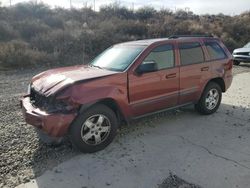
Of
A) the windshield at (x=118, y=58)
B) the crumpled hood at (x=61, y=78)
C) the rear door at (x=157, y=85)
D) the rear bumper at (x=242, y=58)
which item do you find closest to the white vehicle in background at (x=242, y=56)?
the rear bumper at (x=242, y=58)

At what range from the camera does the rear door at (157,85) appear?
5.21 meters


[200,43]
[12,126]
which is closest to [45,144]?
[12,126]

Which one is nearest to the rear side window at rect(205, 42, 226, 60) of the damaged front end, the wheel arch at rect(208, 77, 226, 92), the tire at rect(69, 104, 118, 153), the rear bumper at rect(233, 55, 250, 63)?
the wheel arch at rect(208, 77, 226, 92)

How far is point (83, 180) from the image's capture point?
3.99 meters

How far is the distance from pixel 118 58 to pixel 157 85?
91 cm

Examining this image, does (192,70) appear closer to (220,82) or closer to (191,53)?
(191,53)

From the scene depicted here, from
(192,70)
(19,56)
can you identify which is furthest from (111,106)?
(19,56)

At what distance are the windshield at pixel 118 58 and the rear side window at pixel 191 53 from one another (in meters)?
0.99

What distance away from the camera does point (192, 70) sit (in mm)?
6160

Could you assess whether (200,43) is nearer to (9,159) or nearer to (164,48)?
(164,48)

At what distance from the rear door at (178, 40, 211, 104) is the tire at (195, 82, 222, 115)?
0.20 meters

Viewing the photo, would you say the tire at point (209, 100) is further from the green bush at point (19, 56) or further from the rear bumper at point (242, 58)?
the rear bumper at point (242, 58)

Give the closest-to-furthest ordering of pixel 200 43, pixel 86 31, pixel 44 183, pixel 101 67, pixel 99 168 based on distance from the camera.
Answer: pixel 44 183
pixel 99 168
pixel 101 67
pixel 200 43
pixel 86 31

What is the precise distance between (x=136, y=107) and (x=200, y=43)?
2357 mm
